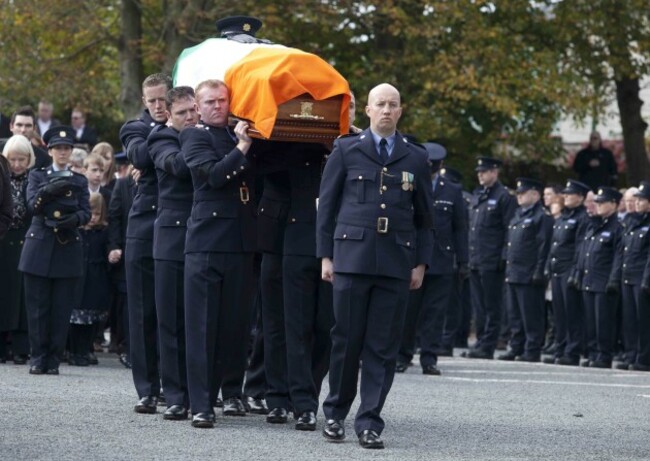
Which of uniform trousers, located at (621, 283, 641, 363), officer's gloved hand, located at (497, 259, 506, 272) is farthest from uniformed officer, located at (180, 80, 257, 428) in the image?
officer's gloved hand, located at (497, 259, 506, 272)

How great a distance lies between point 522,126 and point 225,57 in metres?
21.5

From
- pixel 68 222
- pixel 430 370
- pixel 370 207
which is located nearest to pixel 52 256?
pixel 68 222

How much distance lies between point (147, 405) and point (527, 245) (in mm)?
10512

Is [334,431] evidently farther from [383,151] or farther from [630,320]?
[630,320]

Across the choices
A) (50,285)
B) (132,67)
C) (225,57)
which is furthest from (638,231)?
(132,67)

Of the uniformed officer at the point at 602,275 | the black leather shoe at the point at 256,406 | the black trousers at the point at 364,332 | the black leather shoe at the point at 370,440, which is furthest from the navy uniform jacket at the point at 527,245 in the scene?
the black leather shoe at the point at 370,440

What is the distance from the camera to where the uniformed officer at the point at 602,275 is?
2108cm

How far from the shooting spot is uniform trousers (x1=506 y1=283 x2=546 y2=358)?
21562mm

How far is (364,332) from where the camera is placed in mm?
10930

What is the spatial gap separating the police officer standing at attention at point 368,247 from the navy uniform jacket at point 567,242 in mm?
11213

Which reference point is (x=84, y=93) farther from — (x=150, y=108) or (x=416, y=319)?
(x=150, y=108)

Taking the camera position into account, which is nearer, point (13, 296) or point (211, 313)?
point (211, 313)

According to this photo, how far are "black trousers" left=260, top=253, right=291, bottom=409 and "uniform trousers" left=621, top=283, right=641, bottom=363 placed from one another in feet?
31.9

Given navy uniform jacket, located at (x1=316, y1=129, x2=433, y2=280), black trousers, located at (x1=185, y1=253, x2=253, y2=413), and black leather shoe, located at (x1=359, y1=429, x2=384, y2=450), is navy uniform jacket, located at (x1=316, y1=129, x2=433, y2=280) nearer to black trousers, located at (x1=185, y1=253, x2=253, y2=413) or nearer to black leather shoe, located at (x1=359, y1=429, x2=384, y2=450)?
black trousers, located at (x1=185, y1=253, x2=253, y2=413)
